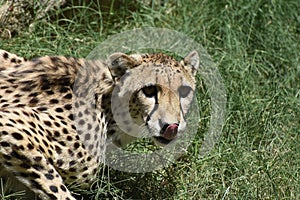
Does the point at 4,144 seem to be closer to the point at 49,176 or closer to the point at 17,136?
the point at 17,136

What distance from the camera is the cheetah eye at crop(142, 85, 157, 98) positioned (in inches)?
156

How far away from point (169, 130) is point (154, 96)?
0.20 metres

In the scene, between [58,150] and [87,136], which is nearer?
[58,150]

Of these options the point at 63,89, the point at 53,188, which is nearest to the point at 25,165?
the point at 53,188

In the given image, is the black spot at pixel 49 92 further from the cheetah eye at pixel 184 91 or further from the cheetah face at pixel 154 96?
the cheetah eye at pixel 184 91

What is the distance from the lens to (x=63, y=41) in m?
5.18

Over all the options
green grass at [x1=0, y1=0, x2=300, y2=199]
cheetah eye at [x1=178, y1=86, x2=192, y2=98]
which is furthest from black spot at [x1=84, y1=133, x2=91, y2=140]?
cheetah eye at [x1=178, y1=86, x2=192, y2=98]

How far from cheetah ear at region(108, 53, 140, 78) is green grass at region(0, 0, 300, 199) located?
22.5 inches

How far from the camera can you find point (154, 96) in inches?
156

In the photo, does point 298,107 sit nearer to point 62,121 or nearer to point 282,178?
point 282,178

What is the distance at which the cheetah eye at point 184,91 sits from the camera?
405 cm

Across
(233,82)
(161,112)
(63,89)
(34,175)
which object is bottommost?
(233,82)

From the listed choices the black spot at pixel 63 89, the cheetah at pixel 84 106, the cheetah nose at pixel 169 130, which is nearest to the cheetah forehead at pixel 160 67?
the cheetah at pixel 84 106

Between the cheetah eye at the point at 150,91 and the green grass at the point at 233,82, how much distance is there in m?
0.50
